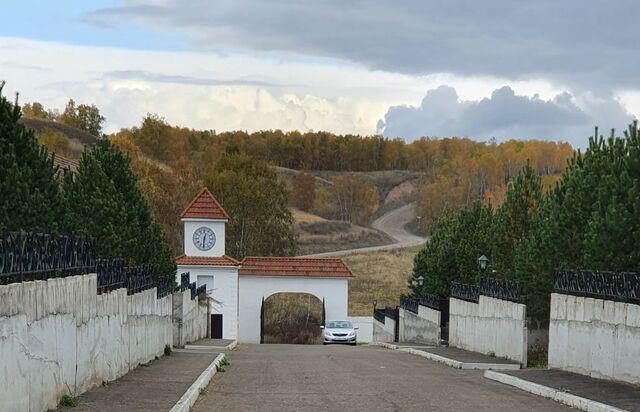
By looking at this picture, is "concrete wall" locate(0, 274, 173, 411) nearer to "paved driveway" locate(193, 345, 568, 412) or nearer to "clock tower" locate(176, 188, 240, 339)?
"paved driveway" locate(193, 345, 568, 412)

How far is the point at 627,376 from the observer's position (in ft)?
59.9

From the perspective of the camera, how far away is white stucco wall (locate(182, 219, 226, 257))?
60750 mm

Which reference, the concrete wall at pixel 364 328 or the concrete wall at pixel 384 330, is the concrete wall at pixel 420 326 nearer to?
the concrete wall at pixel 384 330

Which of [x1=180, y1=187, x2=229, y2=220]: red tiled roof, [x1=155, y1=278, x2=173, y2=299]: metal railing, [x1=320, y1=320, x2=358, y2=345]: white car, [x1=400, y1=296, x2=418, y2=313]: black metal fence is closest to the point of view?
[x1=155, y1=278, x2=173, y2=299]: metal railing

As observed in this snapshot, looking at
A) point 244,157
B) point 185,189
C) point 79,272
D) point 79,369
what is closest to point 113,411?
point 79,369

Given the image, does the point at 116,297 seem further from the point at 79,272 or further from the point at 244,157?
the point at 244,157

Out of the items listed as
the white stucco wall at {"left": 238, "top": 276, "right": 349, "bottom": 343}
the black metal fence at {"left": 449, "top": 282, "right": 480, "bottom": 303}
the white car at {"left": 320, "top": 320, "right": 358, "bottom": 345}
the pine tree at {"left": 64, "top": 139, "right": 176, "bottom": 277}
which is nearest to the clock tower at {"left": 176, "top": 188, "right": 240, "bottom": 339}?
the white stucco wall at {"left": 238, "top": 276, "right": 349, "bottom": 343}

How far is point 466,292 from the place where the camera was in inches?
1362

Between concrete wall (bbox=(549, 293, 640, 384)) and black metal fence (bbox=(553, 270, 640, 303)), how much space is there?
8.5 inches

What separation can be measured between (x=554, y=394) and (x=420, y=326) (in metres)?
28.0

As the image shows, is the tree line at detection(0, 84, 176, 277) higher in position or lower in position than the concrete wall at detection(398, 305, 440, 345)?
higher

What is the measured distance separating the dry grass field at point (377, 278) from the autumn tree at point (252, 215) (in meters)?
7.82

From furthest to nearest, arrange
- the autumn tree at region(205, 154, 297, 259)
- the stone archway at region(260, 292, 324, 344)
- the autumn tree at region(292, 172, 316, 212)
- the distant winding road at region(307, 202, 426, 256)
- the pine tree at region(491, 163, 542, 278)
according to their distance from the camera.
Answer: the autumn tree at region(292, 172, 316, 212) < the distant winding road at region(307, 202, 426, 256) < the autumn tree at region(205, 154, 297, 259) < the stone archway at region(260, 292, 324, 344) < the pine tree at region(491, 163, 542, 278)

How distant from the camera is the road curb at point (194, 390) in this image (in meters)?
14.0
